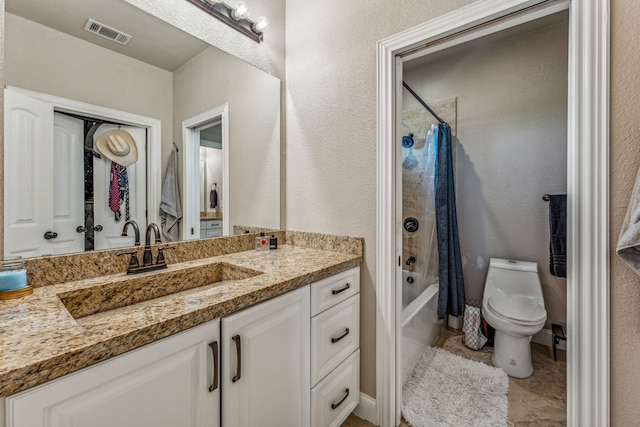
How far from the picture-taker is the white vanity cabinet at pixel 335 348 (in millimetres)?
1232

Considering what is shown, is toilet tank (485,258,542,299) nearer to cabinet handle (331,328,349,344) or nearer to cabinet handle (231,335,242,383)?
cabinet handle (331,328,349,344)

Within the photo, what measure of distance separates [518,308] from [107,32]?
9.46ft

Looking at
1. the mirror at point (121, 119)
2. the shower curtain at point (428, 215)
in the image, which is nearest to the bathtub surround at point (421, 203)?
the shower curtain at point (428, 215)

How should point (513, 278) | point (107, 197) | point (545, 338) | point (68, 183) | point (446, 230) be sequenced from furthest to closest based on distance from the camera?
point (446, 230)
point (513, 278)
point (545, 338)
point (107, 197)
point (68, 183)

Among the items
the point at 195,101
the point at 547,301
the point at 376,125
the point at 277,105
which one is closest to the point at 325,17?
the point at 277,105

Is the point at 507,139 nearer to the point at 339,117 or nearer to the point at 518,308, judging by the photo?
the point at 518,308

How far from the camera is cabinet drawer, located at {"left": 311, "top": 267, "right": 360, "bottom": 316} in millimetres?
1229

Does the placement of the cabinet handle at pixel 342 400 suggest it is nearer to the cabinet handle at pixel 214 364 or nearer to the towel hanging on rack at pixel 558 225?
the cabinet handle at pixel 214 364

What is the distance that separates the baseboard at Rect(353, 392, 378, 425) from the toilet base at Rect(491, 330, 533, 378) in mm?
1063

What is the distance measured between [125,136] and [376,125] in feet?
3.80

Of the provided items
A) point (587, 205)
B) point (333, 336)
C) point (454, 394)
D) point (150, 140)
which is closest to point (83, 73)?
point (150, 140)

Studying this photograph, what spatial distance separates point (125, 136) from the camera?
1.24 metres

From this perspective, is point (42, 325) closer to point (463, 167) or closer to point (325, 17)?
point (325, 17)

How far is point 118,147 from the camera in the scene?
1.22 m
